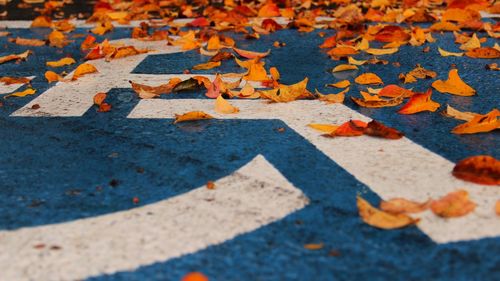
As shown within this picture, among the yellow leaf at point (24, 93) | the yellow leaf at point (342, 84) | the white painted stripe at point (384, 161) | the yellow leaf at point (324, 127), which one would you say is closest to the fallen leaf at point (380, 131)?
the white painted stripe at point (384, 161)

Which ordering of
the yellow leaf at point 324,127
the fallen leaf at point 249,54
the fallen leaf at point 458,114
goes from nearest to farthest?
1. the yellow leaf at point 324,127
2. the fallen leaf at point 458,114
3. the fallen leaf at point 249,54

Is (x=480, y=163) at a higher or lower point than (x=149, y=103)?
higher

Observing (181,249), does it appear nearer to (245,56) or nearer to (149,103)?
(149,103)

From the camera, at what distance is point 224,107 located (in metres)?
3.40

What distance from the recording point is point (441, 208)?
7.34ft

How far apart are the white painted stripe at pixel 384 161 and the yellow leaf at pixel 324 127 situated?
3 cm

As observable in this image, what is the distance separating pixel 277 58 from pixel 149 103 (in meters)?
1.29

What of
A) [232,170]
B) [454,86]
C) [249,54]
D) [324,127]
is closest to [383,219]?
[232,170]

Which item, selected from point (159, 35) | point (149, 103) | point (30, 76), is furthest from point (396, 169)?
point (159, 35)

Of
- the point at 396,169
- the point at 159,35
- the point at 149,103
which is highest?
the point at 396,169

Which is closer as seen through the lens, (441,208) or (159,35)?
(441,208)

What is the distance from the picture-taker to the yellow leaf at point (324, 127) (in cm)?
307

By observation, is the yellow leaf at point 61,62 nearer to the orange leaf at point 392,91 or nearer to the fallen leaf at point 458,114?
the orange leaf at point 392,91

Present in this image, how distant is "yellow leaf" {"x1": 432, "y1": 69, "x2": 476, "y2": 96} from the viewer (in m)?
3.67
